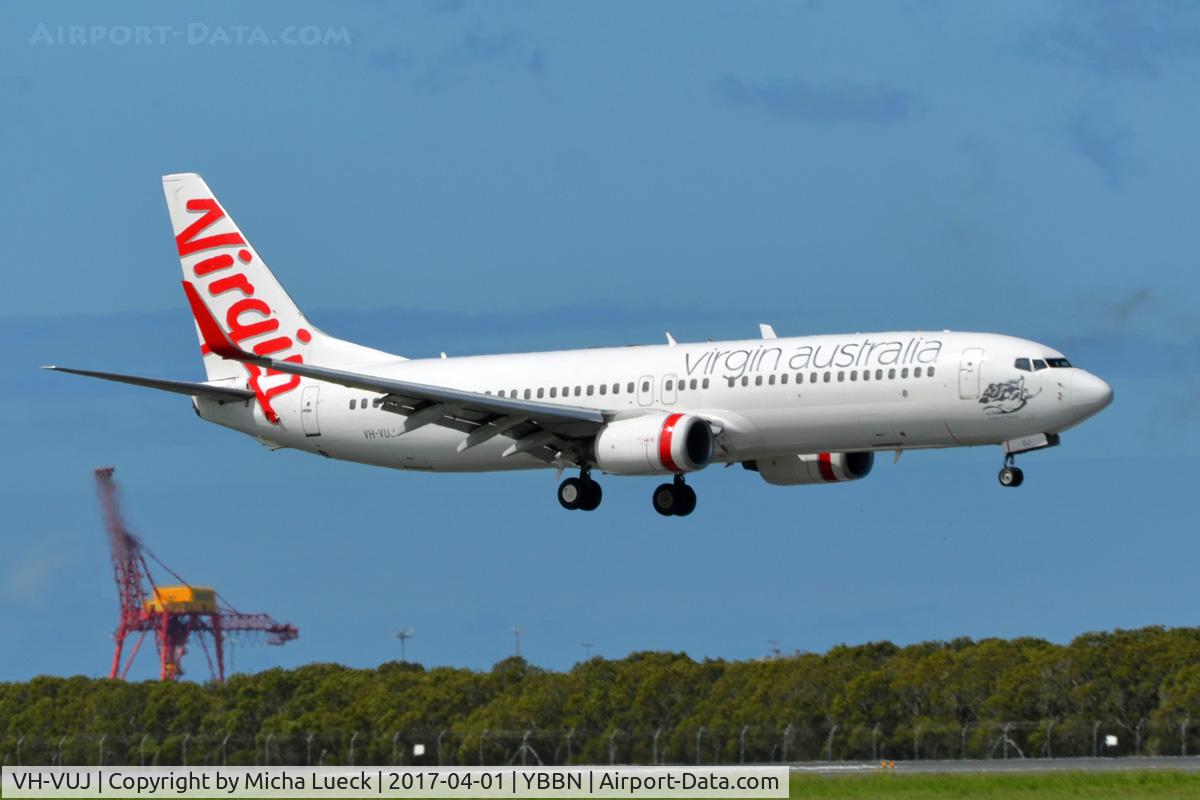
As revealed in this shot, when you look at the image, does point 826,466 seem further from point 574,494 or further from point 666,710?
point 666,710

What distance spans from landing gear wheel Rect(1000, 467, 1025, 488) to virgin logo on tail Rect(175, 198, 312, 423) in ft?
83.2

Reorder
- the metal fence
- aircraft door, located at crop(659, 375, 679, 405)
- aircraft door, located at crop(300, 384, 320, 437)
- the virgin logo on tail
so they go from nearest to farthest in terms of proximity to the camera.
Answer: aircraft door, located at crop(659, 375, 679, 405)
aircraft door, located at crop(300, 384, 320, 437)
the metal fence
the virgin logo on tail

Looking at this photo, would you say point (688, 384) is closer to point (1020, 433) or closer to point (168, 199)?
point (1020, 433)

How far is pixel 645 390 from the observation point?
6919cm

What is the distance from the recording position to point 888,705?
312 ft

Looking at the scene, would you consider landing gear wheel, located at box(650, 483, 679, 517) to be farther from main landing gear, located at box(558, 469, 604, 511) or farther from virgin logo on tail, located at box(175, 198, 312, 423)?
virgin logo on tail, located at box(175, 198, 312, 423)

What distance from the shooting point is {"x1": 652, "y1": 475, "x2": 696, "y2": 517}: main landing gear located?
7212 cm

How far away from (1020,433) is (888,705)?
32.8 meters

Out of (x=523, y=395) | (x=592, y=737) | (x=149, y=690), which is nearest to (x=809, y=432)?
(x=523, y=395)

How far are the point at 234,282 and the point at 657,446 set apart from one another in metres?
20.5

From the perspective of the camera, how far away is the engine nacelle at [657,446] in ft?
218

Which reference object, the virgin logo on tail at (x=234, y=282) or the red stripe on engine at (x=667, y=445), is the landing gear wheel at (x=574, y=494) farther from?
the virgin logo on tail at (x=234, y=282)

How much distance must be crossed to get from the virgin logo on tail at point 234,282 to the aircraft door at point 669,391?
51.5 feet

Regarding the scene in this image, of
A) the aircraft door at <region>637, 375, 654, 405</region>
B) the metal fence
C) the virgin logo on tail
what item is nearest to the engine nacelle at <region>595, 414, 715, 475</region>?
the aircraft door at <region>637, 375, 654, 405</region>
